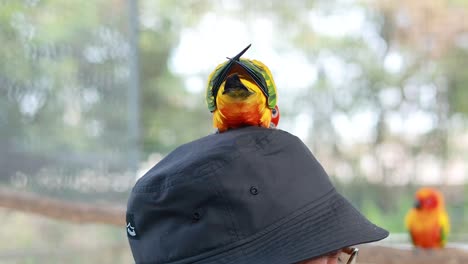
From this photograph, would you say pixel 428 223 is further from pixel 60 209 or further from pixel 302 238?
pixel 302 238

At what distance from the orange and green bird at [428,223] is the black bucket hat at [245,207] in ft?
7.51

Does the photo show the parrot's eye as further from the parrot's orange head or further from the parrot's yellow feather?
the parrot's orange head

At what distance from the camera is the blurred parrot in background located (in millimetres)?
469

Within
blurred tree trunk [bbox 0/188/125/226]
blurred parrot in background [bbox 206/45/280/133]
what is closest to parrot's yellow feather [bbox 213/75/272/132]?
blurred parrot in background [bbox 206/45/280/133]

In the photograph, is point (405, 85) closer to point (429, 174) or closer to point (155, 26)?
point (429, 174)

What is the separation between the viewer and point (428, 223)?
2629 millimetres

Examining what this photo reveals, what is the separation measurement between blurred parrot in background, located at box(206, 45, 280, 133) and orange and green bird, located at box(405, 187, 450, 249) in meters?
2.29

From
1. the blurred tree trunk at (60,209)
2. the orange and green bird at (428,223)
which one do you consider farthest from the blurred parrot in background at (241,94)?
the orange and green bird at (428,223)

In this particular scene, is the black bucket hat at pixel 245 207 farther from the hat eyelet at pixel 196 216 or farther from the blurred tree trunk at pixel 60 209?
the blurred tree trunk at pixel 60 209

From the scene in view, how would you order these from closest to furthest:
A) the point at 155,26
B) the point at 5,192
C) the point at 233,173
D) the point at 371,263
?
1. the point at 233,173
2. the point at 371,263
3. the point at 5,192
4. the point at 155,26

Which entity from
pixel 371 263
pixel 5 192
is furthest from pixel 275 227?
pixel 5 192

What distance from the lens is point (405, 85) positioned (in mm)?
3766

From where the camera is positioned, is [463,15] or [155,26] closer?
[463,15]

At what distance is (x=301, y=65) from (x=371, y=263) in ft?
6.83
